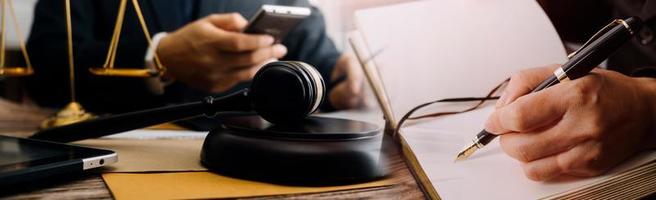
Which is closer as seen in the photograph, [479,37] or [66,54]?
[479,37]

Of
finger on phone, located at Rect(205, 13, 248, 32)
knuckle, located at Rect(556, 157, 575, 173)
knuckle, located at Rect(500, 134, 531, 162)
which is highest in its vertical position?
finger on phone, located at Rect(205, 13, 248, 32)

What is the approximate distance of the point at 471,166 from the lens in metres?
0.39

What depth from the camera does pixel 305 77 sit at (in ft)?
1.35

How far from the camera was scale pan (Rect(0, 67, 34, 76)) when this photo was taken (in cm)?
58

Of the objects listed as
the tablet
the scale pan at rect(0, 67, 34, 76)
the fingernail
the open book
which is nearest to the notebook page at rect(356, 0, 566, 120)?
the open book

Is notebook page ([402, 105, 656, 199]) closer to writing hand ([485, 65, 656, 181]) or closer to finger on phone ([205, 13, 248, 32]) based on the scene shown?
writing hand ([485, 65, 656, 181])

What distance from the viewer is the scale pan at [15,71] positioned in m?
0.58

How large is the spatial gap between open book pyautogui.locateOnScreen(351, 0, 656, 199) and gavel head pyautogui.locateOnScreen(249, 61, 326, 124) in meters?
0.06

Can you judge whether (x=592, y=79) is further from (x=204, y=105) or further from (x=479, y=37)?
(x=204, y=105)

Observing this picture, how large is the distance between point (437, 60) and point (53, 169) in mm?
262

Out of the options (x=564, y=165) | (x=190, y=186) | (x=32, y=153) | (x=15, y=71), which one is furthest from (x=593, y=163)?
(x=15, y=71)

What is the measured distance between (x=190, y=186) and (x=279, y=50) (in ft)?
0.62

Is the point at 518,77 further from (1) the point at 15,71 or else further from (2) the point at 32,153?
(1) the point at 15,71

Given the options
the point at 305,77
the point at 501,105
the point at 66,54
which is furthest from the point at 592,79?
the point at 66,54
